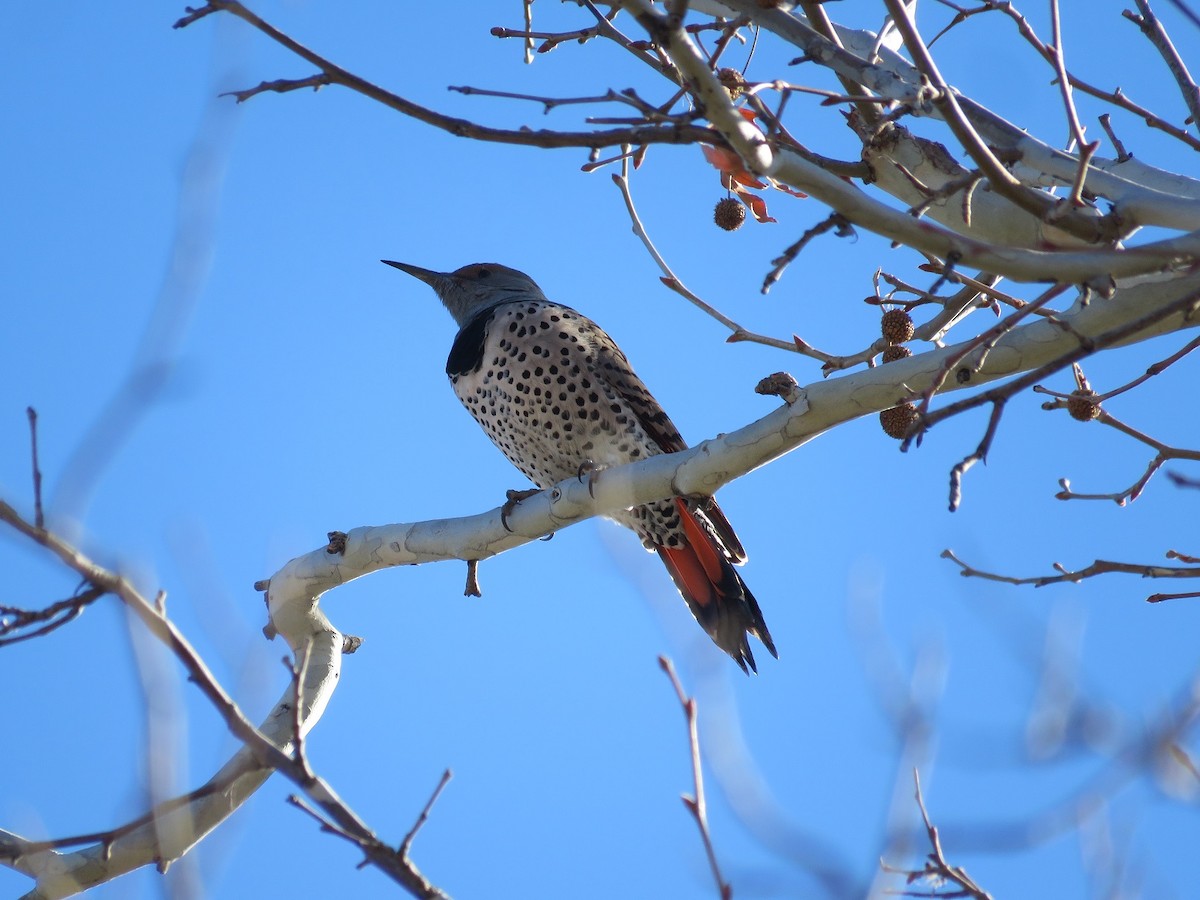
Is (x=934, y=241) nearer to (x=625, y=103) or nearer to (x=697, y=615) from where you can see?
(x=625, y=103)

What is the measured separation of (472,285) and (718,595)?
9.18 ft

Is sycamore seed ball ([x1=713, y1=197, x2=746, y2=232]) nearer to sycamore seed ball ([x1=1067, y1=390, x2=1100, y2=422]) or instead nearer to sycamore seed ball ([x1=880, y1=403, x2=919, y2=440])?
Answer: sycamore seed ball ([x1=880, y1=403, x2=919, y2=440])

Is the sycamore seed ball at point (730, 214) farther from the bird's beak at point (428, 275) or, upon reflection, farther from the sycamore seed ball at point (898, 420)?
the bird's beak at point (428, 275)

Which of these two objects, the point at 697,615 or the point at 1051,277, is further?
the point at 697,615

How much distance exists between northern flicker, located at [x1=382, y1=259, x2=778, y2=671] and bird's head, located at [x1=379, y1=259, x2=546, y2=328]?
31.8 inches

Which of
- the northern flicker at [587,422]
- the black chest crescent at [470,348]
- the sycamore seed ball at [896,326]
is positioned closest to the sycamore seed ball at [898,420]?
the sycamore seed ball at [896,326]

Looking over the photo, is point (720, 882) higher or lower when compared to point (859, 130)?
lower

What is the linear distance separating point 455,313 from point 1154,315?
5.59 meters

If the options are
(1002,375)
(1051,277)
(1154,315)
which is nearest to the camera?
(1154,315)

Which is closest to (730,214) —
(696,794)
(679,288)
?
(679,288)

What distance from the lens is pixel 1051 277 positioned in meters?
2.44

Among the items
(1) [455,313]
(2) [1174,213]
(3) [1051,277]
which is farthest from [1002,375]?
(1) [455,313]

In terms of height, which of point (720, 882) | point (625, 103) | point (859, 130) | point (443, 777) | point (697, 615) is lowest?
point (720, 882)

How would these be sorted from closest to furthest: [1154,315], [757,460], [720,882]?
[720,882] < [1154,315] < [757,460]
